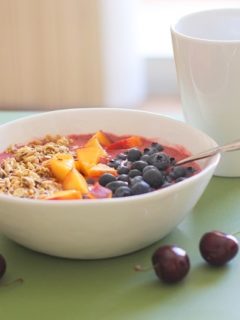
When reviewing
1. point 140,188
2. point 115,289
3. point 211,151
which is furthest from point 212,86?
point 115,289

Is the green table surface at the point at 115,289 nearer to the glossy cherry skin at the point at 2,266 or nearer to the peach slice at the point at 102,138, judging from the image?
the glossy cherry skin at the point at 2,266

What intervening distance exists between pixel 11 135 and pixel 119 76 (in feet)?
2.79

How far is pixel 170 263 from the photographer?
795 mm

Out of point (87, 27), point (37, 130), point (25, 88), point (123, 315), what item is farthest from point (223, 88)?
point (25, 88)

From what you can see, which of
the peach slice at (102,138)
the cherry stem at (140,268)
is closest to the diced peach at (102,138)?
the peach slice at (102,138)

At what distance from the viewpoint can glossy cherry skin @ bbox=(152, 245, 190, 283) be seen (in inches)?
31.3

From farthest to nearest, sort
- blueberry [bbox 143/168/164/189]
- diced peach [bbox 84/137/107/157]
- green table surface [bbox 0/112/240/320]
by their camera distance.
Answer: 1. diced peach [bbox 84/137/107/157]
2. blueberry [bbox 143/168/164/189]
3. green table surface [bbox 0/112/240/320]

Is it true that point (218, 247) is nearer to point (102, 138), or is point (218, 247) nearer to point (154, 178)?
point (154, 178)

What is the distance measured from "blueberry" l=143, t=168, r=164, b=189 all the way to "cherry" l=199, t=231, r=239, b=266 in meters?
0.08

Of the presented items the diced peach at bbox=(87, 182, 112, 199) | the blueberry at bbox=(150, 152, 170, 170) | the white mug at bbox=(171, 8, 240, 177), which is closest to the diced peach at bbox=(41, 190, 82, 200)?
the diced peach at bbox=(87, 182, 112, 199)

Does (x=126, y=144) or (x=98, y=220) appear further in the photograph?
(x=126, y=144)

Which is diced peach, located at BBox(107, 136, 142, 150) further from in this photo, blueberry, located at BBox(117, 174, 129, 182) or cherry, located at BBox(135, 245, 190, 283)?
cherry, located at BBox(135, 245, 190, 283)

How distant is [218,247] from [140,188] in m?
0.10

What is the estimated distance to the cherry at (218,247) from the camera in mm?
826
